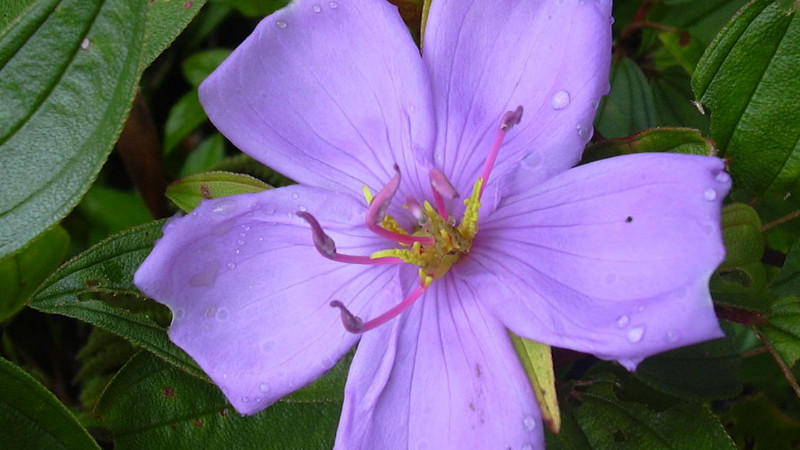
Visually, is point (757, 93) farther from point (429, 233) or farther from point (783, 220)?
point (429, 233)

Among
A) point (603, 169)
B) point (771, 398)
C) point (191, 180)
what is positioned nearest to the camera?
point (603, 169)

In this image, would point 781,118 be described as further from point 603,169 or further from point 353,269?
point 353,269

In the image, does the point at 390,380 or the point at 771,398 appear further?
the point at 771,398

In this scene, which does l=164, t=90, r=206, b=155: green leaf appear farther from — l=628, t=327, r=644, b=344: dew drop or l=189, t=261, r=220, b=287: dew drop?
l=628, t=327, r=644, b=344: dew drop

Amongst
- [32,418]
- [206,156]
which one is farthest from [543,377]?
[206,156]

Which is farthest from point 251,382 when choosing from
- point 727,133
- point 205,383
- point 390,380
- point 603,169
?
point 727,133

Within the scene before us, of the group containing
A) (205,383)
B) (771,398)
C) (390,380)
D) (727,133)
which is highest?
(727,133)

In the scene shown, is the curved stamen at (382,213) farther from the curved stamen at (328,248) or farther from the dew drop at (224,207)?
the dew drop at (224,207)

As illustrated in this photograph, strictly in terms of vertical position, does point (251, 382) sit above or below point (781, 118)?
below
